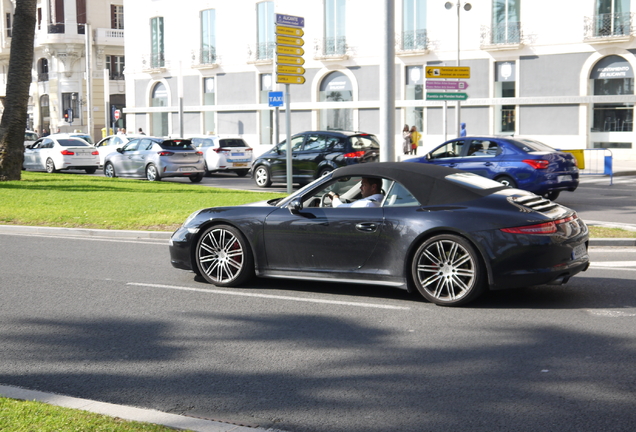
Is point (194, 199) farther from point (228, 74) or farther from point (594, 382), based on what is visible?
point (228, 74)

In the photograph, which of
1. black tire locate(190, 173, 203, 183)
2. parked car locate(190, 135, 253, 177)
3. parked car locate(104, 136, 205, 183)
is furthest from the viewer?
parked car locate(190, 135, 253, 177)

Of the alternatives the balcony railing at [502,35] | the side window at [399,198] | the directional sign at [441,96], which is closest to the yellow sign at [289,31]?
the directional sign at [441,96]

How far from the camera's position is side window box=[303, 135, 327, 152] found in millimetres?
23594

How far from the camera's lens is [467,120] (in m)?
39.8

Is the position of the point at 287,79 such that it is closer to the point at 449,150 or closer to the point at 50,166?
the point at 449,150

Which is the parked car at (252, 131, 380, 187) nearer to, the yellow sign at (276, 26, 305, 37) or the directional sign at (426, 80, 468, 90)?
the directional sign at (426, 80, 468, 90)

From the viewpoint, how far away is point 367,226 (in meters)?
7.62

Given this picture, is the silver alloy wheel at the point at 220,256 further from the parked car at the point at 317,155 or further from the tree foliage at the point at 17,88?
the tree foliage at the point at 17,88

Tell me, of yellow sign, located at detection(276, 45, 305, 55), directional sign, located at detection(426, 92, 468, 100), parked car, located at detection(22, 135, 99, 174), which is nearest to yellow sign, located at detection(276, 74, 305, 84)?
yellow sign, located at detection(276, 45, 305, 55)

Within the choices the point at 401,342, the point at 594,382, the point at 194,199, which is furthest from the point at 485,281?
the point at 194,199

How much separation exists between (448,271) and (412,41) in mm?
34871

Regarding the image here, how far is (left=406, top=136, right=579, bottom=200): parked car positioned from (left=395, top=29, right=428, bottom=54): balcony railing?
22.5m

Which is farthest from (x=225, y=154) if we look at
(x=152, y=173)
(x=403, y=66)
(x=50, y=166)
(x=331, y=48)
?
(x=331, y=48)

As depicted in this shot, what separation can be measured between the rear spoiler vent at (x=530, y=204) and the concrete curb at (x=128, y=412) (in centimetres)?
389
